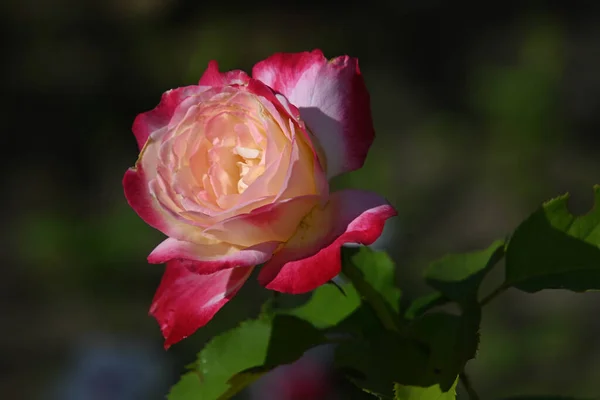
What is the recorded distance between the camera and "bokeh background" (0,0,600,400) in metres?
1.79

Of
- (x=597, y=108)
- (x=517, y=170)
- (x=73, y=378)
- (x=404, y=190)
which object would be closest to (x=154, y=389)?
(x=73, y=378)

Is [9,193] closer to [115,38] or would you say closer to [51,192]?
[51,192]

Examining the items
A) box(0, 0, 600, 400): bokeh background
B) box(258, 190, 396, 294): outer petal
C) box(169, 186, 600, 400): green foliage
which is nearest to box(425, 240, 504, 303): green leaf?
box(169, 186, 600, 400): green foliage

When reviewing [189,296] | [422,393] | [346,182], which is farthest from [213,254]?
[346,182]

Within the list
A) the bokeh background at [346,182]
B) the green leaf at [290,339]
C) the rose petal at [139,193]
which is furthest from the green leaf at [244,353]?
the bokeh background at [346,182]

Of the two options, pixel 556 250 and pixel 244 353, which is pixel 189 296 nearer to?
pixel 244 353

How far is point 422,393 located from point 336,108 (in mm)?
165

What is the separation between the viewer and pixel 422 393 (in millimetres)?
436

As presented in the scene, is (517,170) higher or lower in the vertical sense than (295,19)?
lower

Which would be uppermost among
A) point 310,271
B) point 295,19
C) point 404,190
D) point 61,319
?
point 310,271

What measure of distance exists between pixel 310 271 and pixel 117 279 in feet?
5.62

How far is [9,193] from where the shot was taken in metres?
2.37

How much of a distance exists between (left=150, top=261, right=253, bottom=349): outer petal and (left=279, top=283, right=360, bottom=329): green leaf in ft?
0.34

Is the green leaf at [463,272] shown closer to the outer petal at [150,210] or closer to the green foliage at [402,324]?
the green foliage at [402,324]
